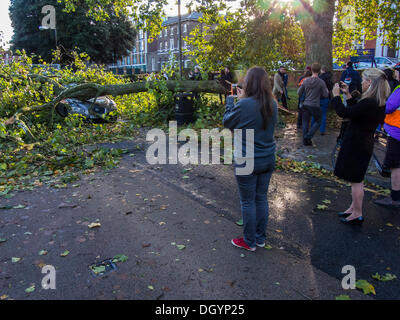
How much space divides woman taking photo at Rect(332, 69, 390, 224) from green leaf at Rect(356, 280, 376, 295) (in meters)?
1.44

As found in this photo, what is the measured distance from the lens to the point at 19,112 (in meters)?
9.76

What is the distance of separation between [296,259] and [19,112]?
9295 millimetres

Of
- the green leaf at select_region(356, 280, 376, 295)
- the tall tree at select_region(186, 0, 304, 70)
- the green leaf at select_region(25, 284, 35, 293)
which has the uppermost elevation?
the tall tree at select_region(186, 0, 304, 70)

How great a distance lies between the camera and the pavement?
311 centimetres

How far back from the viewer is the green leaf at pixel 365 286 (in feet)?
10.00

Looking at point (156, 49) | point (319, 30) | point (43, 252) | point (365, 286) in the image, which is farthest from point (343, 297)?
point (156, 49)

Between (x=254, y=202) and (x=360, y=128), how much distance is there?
72.1 inches

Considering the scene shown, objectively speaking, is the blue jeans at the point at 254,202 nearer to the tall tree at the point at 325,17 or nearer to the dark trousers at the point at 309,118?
the dark trousers at the point at 309,118

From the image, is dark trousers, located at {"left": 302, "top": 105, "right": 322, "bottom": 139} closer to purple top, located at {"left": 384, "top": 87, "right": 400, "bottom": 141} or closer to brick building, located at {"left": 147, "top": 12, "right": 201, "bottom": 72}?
purple top, located at {"left": 384, "top": 87, "right": 400, "bottom": 141}

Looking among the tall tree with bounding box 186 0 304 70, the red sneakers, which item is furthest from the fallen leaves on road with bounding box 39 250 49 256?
the tall tree with bounding box 186 0 304 70

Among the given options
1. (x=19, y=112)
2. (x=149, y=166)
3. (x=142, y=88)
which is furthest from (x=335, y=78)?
(x=19, y=112)

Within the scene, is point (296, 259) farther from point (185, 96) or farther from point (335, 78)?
point (335, 78)

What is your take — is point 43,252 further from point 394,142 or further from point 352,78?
point 352,78

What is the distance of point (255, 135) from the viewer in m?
3.50
